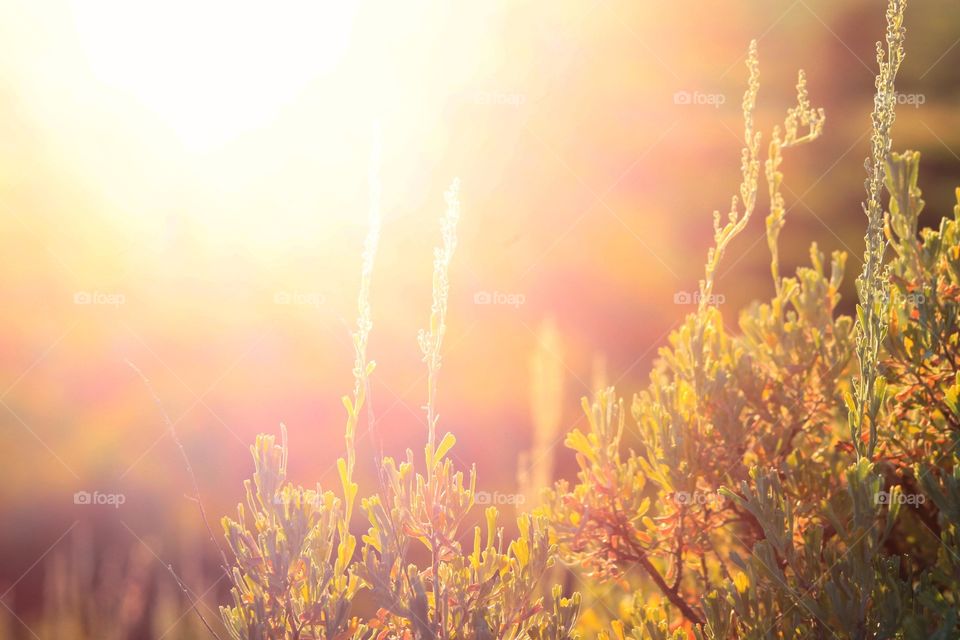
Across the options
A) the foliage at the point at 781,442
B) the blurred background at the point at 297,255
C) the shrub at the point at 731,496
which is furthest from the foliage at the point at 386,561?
the blurred background at the point at 297,255

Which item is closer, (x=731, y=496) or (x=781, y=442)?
(x=731, y=496)

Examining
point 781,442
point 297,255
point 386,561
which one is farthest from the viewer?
point 297,255

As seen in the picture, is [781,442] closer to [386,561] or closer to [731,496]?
[731,496]

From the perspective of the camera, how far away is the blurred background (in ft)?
18.9

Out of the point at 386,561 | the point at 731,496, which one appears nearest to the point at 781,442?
the point at 731,496

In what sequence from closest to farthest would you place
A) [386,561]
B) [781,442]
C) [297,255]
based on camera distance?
1. [386,561]
2. [781,442]
3. [297,255]

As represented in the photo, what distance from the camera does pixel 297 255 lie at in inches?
224

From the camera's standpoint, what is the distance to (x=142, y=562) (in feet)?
14.1

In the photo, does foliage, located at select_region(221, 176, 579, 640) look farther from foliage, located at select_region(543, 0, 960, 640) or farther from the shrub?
foliage, located at select_region(543, 0, 960, 640)

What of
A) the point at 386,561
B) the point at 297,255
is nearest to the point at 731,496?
the point at 386,561

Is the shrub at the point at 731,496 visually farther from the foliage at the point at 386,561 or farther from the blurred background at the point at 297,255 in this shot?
the blurred background at the point at 297,255

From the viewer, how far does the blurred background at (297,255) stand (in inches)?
227

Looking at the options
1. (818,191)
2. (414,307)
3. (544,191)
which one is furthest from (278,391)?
(818,191)

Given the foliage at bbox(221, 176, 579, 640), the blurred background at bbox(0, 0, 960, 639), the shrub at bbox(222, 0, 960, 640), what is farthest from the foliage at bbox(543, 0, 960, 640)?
the blurred background at bbox(0, 0, 960, 639)
